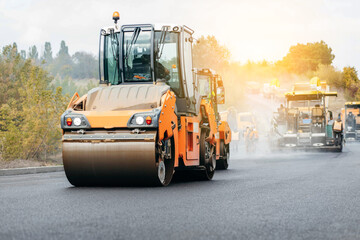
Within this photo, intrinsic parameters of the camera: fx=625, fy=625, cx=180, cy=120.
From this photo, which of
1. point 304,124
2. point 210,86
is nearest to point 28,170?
point 210,86

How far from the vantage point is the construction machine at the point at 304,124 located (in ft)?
98.4

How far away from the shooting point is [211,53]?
244ft

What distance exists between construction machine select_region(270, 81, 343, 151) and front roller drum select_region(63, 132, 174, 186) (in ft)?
65.6

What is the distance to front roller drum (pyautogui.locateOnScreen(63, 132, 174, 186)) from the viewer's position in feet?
34.8

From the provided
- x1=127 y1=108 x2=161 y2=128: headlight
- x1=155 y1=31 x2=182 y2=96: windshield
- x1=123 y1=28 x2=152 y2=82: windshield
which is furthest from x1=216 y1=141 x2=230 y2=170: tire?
x1=127 y1=108 x2=161 y2=128: headlight

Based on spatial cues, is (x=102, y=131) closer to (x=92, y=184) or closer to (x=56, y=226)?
(x=92, y=184)

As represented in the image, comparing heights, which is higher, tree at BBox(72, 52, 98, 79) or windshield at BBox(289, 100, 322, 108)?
tree at BBox(72, 52, 98, 79)

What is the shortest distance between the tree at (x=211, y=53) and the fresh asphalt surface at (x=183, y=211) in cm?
6216

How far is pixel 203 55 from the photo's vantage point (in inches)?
2913

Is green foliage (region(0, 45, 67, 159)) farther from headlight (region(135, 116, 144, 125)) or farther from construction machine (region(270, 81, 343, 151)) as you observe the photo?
construction machine (region(270, 81, 343, 151))

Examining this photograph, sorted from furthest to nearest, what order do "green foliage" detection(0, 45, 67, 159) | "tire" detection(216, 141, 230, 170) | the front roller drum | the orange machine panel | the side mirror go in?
"green foliage" detection(0, 45, 67, 159)
"tire" detection(216, 141, 230, 170)
the side mirror
the orange machine panel
the front roller drum

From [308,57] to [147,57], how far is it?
103 meters

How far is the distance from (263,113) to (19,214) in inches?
2740

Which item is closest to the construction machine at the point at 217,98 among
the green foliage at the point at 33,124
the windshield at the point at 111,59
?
the windshield at the point at 111,59
